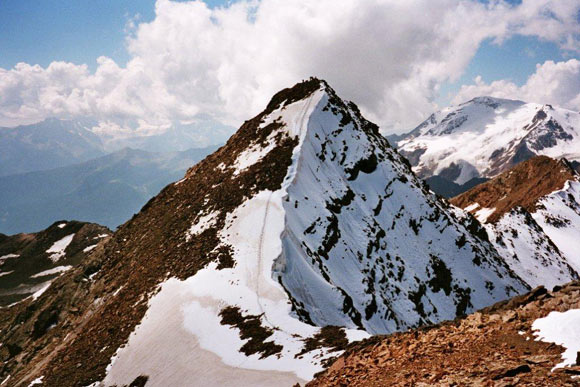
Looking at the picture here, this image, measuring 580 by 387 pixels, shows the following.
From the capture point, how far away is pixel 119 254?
45.0 m

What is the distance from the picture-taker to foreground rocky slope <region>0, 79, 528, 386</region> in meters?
23.2

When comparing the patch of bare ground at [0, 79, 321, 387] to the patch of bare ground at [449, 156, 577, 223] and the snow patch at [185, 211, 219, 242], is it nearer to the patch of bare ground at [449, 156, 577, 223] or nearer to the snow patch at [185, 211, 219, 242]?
the snow patch at [185, 211, 219, 242]

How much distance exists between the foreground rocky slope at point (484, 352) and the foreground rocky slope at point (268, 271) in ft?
11.4

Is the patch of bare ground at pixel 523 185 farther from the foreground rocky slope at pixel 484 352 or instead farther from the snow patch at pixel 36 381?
the snow patch at pixel 36 381

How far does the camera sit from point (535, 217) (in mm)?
148750

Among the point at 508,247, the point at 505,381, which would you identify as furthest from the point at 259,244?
the point at 508,247

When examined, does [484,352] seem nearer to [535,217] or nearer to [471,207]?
[535,217]

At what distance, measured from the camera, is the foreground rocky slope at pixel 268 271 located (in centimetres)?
2315

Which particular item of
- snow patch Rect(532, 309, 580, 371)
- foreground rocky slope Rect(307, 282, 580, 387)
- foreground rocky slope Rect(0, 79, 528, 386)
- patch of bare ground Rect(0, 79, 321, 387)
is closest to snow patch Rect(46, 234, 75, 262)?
patch of bare ground Rect(0, 79, 321, 387)

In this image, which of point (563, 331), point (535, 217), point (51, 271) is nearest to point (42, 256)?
point (51, 271)

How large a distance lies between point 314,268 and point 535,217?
157 meters

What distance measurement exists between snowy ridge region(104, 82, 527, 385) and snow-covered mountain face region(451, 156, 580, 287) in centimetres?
2938

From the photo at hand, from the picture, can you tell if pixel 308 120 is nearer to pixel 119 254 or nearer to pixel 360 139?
pixel 360 139

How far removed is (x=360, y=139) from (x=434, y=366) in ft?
175
